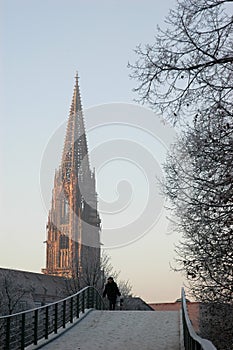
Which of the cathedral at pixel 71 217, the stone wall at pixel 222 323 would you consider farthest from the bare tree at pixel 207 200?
the cathedral at pixel 71 217

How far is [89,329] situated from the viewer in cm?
2034

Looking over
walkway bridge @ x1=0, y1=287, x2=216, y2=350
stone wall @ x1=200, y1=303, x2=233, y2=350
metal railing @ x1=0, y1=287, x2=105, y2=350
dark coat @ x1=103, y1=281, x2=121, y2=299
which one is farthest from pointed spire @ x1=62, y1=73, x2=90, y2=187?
stone wall @ x1=200, y1=303, x2=233, y2=350

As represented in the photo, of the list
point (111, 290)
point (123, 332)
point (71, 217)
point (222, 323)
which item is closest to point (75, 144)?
point (71, 217)

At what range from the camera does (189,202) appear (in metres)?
18.4

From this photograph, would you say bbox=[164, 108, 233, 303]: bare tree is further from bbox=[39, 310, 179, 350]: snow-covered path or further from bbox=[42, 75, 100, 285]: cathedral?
bbox=[42, 75, 100, 285]: cathedral

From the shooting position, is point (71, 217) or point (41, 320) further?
point (71, 217)

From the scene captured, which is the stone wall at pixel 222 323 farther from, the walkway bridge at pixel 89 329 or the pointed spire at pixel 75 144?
the pointed spire at pixel 75 144

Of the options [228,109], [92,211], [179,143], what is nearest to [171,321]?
[179,143]

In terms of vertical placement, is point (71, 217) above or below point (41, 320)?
above

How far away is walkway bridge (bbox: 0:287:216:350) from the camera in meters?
16.4

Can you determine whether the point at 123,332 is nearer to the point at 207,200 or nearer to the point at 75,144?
the point at 207,200

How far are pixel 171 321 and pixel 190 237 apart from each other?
2.68 m

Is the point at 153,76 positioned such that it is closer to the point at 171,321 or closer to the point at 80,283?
the point at 171,321

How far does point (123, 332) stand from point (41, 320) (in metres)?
2.36
